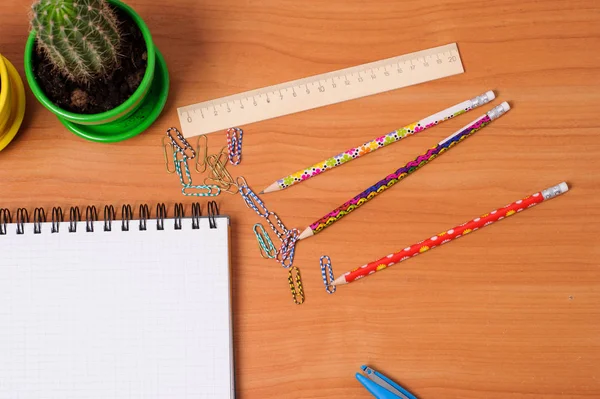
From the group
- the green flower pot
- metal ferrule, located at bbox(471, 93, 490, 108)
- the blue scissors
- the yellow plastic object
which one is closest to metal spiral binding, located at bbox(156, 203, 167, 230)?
the green flower pot

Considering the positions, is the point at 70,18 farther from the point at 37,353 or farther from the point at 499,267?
the point at 499,267

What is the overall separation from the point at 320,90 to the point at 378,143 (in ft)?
0.37

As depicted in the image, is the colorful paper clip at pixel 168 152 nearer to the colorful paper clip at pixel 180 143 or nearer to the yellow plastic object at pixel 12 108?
the colorful paper clip at pixel 180 143

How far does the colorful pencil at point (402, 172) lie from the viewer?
2.64 ft

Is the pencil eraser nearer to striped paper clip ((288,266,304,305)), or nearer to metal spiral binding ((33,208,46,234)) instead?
striped paper clip ((288,266,304,305))

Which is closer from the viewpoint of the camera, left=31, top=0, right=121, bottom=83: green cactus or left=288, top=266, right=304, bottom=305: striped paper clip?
left=31, top=0, right=121, bottom=83: green cactus

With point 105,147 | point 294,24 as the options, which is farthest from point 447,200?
point 105,147

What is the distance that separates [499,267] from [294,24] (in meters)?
0.45

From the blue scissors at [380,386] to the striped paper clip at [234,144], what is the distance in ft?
1.08

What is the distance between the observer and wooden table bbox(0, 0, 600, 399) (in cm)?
80

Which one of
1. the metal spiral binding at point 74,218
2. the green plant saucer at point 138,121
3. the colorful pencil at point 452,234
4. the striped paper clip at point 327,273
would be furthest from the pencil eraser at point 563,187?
the metal spiral binding at point 74,218

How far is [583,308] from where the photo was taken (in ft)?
2.65

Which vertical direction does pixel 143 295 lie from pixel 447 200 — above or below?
below

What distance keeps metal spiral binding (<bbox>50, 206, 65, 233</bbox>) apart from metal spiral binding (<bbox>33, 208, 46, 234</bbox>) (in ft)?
0.05
